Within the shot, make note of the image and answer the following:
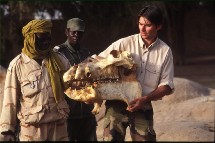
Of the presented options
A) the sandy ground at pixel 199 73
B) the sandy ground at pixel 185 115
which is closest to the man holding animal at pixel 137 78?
the sandy ground at pixel 185 115

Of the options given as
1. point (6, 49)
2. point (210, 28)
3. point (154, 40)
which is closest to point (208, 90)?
point (154, 40)

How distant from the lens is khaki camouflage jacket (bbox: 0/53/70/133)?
12.0 feet

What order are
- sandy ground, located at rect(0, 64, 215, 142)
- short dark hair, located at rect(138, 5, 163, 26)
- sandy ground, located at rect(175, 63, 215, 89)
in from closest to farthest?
short dark hair, located at rect(138, 5, 163, 26), sandy ground, located at rect(0, 64, 215, 142), sandy ground, located at rect(175, 63, 215, 89)

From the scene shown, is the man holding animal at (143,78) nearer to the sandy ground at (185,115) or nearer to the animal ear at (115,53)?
the animal ear at (115,53)

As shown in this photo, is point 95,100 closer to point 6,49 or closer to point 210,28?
point 6,49

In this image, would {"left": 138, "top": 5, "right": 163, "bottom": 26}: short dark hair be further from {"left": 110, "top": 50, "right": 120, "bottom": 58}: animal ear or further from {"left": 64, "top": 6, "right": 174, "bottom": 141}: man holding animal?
{"left": 110, "top": 50, "right": 120, "bottom": 58}: animal ear

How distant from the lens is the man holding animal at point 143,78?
3834mm

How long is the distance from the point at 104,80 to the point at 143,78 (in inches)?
12.7

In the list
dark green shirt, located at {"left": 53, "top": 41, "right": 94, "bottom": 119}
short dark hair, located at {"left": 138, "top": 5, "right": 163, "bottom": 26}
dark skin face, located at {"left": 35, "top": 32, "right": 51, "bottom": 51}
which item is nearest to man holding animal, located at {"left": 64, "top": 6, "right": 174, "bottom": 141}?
short dark hair, located at {"left": 138, "top": 5, "right": 163, "bottom": 26}

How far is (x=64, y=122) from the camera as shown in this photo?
3822mm

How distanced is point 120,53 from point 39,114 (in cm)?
73

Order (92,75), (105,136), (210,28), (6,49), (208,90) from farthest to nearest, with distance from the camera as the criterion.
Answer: (210,28)
(6,49)
(208,90)
(105,136)
(92,75)

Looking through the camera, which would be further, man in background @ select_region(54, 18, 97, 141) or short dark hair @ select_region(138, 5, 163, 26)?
man in background @ select_region(54, 18, 97, 141)

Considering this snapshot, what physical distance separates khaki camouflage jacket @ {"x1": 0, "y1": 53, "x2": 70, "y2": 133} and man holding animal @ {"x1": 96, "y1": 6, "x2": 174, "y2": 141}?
1.28ft
